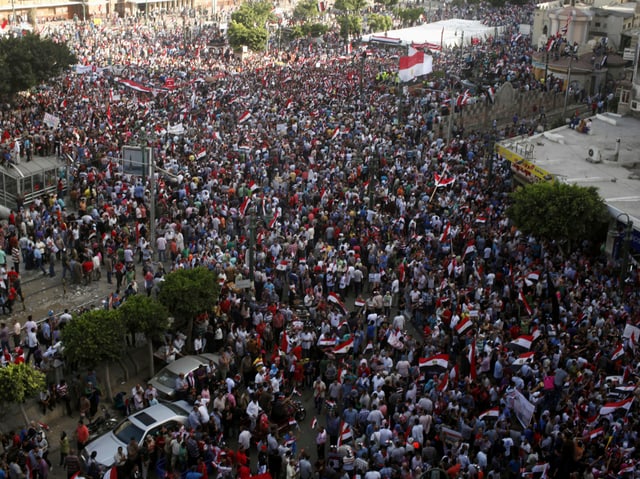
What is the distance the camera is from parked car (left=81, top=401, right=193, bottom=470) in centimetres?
1722

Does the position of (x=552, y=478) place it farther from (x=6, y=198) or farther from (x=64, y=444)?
(x=6, y=198)

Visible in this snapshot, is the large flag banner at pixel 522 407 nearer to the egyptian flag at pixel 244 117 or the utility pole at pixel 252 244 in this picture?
the utility pole at pixel 252 244

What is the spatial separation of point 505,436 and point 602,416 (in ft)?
6.83

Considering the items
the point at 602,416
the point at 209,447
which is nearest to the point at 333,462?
the point at 209,447

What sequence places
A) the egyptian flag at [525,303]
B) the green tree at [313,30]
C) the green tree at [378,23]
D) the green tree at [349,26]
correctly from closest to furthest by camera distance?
the egyptian flag at [525,303] → the green tree at [313,30] → the green tree at [349,26] → the green tree at [378,23]

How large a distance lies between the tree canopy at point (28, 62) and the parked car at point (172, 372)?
2666cm

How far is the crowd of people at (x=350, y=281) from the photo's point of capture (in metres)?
17.1

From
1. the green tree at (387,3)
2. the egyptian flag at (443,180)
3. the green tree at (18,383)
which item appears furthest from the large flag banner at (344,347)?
the green tree at (387,3)

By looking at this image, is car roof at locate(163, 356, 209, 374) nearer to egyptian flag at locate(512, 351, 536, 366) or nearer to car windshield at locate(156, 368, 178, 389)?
car windshield at locate(156, 368, 178, 389)

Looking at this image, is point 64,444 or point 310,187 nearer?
point 64,444

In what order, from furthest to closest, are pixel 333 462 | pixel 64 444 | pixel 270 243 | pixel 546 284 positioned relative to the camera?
pixel 270 243, pixel 546 284, pixel 64 444, pixel 333 462

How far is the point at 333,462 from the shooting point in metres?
16.3

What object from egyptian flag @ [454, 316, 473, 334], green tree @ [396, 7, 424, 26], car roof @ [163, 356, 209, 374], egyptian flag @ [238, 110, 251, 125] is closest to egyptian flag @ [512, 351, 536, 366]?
egyptian flag @ [454, 316, 473, 334]

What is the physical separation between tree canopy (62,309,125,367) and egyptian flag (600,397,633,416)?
1062cm
